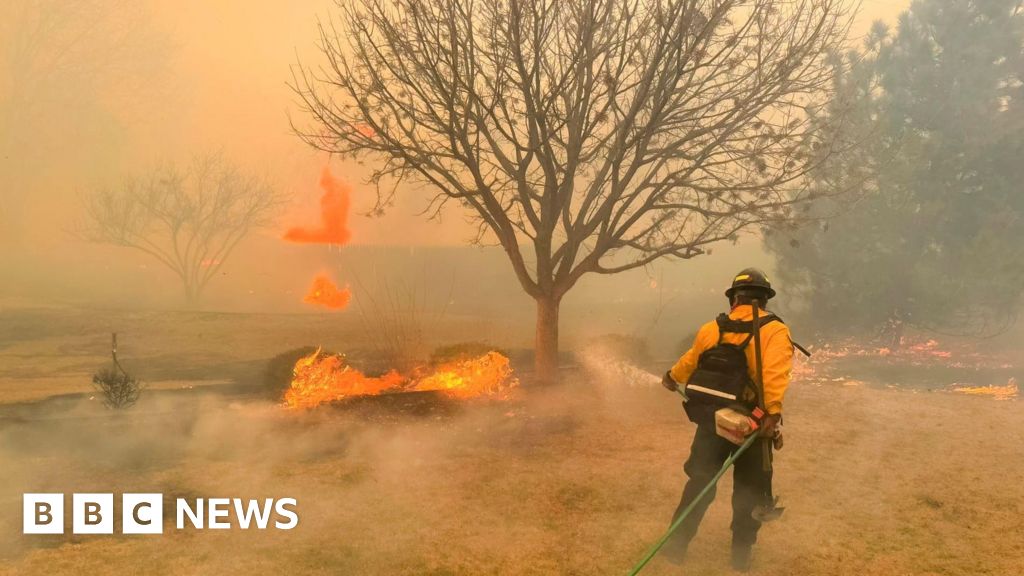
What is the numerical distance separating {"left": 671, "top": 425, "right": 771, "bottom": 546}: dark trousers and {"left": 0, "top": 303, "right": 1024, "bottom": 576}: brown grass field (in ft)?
1.34

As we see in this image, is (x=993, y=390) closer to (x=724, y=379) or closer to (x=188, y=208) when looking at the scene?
(x=724, y=379)

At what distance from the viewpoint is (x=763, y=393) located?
4598mm

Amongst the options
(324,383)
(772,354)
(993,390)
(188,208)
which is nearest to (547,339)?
(324,383)

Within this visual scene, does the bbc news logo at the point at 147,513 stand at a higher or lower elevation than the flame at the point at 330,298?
lower

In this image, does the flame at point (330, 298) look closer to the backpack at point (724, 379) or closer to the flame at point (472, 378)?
the flame at point (472, 378)

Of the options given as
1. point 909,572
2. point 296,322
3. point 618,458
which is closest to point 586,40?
point 618,458

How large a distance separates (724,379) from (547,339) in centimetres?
723

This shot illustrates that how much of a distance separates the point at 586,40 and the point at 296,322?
1829cm

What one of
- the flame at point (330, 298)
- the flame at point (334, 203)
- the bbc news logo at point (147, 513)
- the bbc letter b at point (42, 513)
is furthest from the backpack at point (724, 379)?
the flame at point (330, 298)

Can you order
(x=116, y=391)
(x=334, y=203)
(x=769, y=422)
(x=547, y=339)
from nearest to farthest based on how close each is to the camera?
(x=769, y=422) → (x=116, y=391) → (x=547, y=339) → (x=334, y=203)

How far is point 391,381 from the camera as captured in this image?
39.0 ft

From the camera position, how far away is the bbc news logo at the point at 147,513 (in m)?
5.62

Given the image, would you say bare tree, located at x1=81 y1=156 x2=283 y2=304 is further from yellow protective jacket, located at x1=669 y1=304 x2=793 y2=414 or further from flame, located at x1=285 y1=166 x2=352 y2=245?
yellow protective jacket, located at x1=669 y1=304 x2=793 y2=414

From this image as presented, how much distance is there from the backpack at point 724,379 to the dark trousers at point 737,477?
7.6 inches
